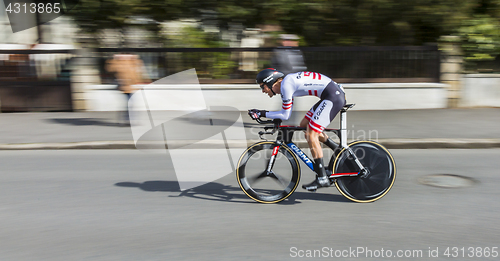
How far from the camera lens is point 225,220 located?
4367 mm

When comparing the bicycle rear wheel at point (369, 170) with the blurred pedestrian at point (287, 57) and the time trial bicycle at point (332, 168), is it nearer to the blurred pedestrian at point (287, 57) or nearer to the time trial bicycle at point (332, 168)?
the time trial bicycle at point (332, 168)

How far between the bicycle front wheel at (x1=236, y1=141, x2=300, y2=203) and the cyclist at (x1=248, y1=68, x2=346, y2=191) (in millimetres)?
294

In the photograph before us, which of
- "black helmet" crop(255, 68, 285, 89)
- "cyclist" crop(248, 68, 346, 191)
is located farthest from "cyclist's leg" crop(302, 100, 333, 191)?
"black helmet" crop(255, 68, 285, 89)

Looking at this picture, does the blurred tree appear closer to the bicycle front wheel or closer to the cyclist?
the cyclist

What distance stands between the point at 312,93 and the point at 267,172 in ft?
3.39

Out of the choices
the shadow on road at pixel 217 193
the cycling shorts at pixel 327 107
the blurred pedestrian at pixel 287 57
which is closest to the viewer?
the cycling shorts at pixel 327 107

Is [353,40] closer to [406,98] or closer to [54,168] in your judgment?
[406,98]

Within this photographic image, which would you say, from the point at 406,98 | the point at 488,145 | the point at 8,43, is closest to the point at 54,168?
the point at 488,145

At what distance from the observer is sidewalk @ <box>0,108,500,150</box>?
7.65 metres

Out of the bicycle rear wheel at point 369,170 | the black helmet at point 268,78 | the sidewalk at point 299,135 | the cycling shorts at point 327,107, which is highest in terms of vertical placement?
the black helmet at point 268,78

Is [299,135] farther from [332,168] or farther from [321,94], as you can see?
[321,94]

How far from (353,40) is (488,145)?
16.4 feet

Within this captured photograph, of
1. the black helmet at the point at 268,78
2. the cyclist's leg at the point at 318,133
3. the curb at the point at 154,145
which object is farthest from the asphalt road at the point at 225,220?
the black helmet at the point at 268,78

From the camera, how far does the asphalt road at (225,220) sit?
→ 12.1 ft
